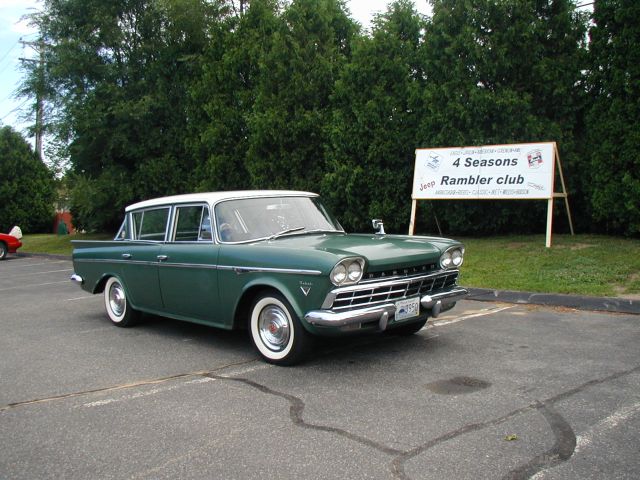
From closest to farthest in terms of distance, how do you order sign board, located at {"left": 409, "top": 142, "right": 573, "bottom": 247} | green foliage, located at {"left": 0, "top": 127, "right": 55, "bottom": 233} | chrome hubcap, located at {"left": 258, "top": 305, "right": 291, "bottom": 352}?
1. chrome hubcap, located at {"left": 258, "top": 305, "right": 291, "bottom": 352}
2. sign board, located at {"left": 409, "top": 142, "right": 573, "bottom": 247}
3. green foliage, located at {"left": 0, "top": 127, "right": 55, "bottom": 233}

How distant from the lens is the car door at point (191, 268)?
226 inches

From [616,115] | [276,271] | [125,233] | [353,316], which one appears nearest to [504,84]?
[616,115]

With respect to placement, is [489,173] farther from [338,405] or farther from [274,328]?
[338,405]

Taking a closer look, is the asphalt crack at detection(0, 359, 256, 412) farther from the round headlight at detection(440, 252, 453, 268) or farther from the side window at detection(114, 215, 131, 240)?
the side window at detection(114, 215, 131, 240)

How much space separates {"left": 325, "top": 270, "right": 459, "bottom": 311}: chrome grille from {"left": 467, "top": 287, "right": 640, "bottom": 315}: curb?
2675 mm

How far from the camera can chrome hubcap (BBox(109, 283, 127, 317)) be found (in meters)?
7.27

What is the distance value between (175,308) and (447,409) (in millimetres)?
3349

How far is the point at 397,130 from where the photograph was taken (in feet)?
43.2

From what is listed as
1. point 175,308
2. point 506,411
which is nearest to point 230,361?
point 175,308

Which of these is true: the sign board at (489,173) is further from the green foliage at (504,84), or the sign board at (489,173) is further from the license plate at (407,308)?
the license plate at (407,308)

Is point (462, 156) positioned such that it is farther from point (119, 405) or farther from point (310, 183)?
point (119, 405)

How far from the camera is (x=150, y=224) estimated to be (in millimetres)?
6965

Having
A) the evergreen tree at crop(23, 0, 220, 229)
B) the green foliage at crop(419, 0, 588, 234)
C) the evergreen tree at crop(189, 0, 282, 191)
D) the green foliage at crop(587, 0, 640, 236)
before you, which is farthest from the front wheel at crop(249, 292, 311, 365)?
the evergreen tree at crop(23, 0, 220, 229)

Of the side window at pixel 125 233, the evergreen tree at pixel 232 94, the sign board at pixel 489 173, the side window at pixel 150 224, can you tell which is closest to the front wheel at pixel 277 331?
the side window at pixel 150 224
